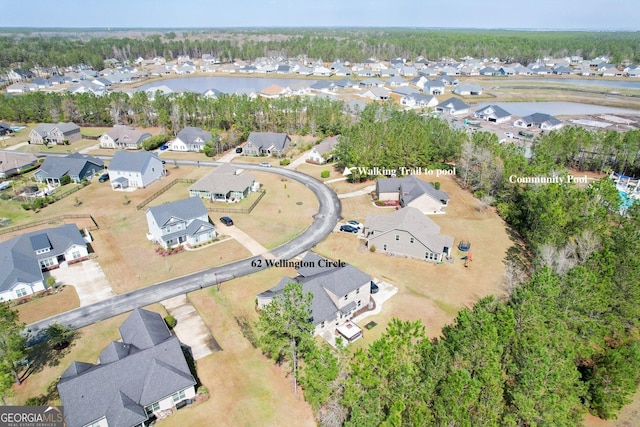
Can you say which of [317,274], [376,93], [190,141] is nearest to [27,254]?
[317,274]

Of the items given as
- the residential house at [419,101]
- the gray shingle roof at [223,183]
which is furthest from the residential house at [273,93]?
the gray shingle roof at [223,183]

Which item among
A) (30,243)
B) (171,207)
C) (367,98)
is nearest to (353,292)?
(171,207)

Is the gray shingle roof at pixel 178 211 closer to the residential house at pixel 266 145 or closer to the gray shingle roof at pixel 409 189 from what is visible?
the gray shingle roof at pixel 409 189

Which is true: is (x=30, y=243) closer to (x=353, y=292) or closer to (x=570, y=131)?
(x=353, y=292)

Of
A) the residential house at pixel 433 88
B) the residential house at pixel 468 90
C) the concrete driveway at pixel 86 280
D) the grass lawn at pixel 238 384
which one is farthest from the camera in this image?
the residential house at pixel 433 88

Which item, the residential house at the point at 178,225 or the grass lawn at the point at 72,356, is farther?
the residential house at the point at 178,225
